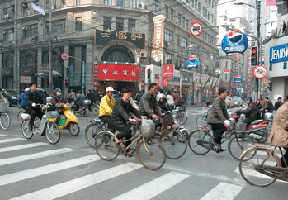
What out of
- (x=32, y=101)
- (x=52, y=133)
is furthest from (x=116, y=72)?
(x=52, y=133)

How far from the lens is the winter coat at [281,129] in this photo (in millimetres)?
4242

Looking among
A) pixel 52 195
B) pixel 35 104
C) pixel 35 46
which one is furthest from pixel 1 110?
pixel 35 46

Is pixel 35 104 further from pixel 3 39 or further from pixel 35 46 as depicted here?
pixel 3 39

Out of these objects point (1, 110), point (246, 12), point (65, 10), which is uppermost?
point (246, 12)

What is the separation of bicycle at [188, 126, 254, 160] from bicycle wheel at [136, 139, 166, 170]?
1798 millimetres

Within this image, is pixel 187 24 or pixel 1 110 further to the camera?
pixel 187 24

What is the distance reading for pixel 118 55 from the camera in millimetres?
29406

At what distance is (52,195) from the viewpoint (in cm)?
402

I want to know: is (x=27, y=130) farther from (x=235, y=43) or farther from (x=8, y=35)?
(x=8, y=35)

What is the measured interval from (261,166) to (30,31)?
35.5 metres

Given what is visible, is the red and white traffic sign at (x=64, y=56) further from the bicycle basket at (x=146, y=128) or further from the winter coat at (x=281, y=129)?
the winter coat at (x=281, y=129)

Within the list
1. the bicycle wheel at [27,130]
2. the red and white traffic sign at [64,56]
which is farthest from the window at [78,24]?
the bicycle wheel at [27,130]

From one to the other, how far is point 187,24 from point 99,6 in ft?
55.4

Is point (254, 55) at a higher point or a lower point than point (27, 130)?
higher
